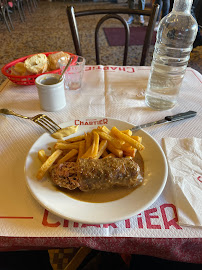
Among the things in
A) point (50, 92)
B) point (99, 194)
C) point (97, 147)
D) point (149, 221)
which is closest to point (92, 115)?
point (50, 92)

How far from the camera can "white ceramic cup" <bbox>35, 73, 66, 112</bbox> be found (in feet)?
3.30

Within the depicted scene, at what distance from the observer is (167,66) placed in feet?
3.85

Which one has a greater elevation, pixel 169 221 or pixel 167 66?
pixel 167 66

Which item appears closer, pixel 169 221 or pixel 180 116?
pixel 169 221

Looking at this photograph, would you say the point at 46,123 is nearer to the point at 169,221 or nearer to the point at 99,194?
the point at 99,194

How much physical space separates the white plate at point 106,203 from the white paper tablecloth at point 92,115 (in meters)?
0.05

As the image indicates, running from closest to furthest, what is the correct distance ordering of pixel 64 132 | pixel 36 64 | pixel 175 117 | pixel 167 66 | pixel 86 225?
pixel 86 225 → pixel 64 132 → pixel 175 117 → pixel 167 66 → pixel 36 64

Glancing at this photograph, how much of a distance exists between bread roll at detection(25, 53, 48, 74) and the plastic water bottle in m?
0.65

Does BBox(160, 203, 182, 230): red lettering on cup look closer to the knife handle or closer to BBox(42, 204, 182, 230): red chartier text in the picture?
BBox(42, 204, 182, 230): red chartier text

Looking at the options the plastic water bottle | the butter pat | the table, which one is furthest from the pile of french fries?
the plastic water bottle

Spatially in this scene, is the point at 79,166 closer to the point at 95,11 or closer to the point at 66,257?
the point at 66,257

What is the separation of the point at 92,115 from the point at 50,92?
24 centimetres

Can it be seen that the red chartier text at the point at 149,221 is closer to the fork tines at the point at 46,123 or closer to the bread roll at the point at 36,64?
the fork tines at the point at 46,123

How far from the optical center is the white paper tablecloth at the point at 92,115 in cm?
59
